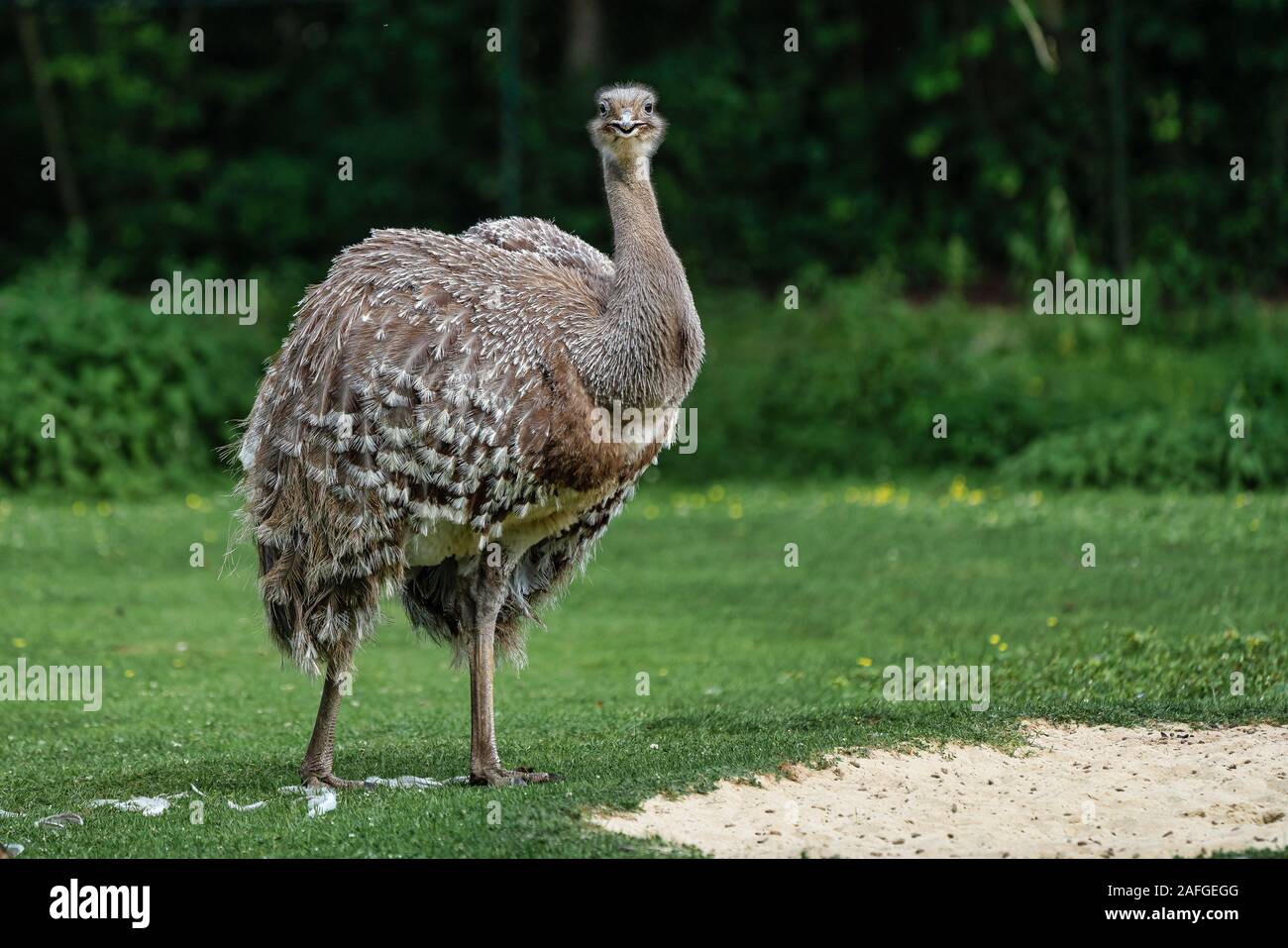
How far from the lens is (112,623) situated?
11.7 meters

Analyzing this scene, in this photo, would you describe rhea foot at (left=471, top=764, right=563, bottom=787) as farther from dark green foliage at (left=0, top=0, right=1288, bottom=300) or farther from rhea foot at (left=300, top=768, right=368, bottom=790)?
dark green foliage at (left=0, top=0, right=1288, bottom=300)

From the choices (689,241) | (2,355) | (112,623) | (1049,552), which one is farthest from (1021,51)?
(112,623)

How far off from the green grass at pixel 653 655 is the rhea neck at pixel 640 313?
1.61 meters

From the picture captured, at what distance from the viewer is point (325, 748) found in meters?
7.82

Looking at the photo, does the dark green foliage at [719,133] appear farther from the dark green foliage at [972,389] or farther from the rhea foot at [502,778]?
the rhea foot at [502,778]

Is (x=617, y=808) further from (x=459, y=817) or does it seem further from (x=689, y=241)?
(x=689, y=241)

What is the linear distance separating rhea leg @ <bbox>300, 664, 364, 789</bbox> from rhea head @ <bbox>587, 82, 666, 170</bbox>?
2534 mm

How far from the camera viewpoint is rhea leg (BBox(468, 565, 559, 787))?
7.60 metres

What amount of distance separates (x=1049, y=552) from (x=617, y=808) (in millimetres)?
6315

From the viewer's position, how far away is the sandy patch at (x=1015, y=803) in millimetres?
6621

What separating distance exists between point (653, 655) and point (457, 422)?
4019 millimetres

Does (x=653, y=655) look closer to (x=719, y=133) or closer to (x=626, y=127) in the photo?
(x=626, y=127)

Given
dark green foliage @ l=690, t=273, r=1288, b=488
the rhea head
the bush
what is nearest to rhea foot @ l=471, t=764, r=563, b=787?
the rhea head

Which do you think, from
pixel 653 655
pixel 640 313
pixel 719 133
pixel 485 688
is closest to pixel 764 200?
pixel 719 133
